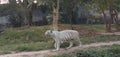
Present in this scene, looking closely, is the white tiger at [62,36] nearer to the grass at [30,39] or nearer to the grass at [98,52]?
the grass at [30,39]

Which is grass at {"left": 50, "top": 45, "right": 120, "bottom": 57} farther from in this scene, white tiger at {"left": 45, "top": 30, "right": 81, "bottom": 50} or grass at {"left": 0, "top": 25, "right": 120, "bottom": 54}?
grass at {"left": 0, "top": 25, "right": 120, "bottom": 54}

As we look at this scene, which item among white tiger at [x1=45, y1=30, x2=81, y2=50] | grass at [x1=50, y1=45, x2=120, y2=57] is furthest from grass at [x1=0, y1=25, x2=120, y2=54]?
grass at [x1=50, y1=45, x2=120, y2=57]

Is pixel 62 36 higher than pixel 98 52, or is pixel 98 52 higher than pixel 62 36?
pixel 62 36

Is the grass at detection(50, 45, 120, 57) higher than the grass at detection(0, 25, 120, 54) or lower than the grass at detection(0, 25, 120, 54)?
lower

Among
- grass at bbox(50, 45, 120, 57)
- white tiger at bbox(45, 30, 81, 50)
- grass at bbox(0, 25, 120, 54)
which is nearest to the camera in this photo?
grass at bbox(50, 45, 120, 57)

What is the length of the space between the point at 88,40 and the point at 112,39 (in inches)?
55.3

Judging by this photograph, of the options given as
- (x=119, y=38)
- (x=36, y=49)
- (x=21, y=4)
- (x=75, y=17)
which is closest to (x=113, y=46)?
(x=119, y=38)

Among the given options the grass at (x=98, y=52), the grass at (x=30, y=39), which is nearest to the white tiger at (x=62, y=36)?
the grass at (x=30, y=39)

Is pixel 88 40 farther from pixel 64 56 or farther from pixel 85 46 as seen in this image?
pixel 64 56

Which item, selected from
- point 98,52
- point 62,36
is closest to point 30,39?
point 62,36

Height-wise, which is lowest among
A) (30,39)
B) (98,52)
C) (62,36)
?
(98,52)

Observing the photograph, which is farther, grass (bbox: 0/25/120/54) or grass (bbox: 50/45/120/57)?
grass (bbox: 0/25/120/54)

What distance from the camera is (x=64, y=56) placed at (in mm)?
11758

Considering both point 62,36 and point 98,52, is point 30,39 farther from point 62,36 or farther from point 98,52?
point 98,52
